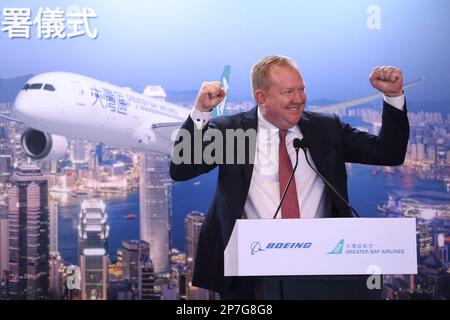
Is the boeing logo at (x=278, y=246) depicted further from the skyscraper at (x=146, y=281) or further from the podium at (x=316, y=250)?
the skyscraper at (x=146, y=281)

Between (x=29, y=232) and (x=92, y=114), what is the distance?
968mm

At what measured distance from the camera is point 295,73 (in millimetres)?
2916

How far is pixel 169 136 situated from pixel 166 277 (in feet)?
3.42

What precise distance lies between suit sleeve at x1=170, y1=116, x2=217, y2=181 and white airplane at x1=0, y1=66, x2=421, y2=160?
1696 millimetres

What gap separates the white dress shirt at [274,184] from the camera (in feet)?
9.18

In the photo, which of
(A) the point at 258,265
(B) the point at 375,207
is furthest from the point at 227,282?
(B) the point at 375,207

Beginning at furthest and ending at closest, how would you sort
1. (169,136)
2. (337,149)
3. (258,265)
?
(169,136) < (337,149) < (258,265)

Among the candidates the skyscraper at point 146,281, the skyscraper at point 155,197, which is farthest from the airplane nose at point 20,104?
the skyscraper at point 146,281

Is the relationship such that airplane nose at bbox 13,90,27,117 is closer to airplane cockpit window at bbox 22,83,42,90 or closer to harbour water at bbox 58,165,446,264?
airplane cockpit window at bbox 22,83,42,90

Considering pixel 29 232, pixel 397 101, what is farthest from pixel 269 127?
pixel 29 232

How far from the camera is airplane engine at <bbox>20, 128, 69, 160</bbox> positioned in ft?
15.5

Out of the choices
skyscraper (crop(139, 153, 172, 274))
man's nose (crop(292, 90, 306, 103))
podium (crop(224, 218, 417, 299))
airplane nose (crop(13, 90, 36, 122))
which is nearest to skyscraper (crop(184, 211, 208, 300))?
skyscraper (crop(139, 153, 172, 274))

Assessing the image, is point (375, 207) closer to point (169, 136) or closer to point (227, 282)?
point (169, 136)

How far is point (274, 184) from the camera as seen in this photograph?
2.84 metres
